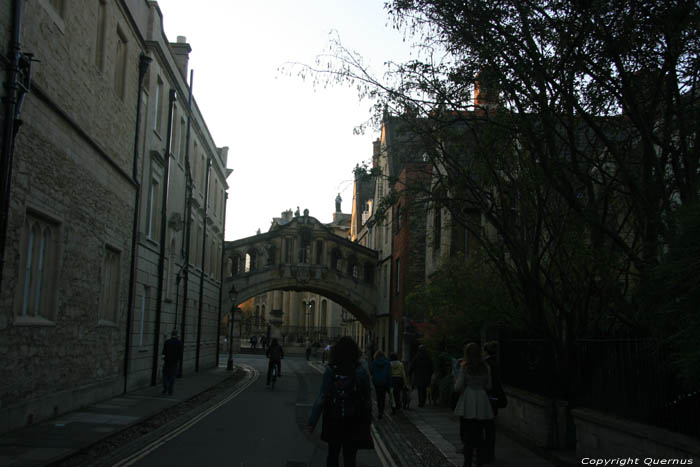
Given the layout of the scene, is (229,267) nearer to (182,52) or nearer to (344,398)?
(182,52)

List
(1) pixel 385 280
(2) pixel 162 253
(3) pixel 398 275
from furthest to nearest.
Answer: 1. (1) pixel 385 280
2. (3) pixel 398 275
3. (2) pixel 162 253

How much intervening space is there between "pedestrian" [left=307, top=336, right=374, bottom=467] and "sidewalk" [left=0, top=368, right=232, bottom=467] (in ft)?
12.4

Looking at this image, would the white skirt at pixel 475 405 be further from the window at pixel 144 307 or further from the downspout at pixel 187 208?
the downspout at pixel 187 208

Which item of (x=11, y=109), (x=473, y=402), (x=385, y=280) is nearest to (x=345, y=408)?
(x=473, y=402)

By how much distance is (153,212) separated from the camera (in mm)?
22047

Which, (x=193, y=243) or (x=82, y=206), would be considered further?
(x=193, y=243)

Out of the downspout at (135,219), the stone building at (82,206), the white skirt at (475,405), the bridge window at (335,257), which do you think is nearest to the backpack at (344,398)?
the white skirt at (475,405)

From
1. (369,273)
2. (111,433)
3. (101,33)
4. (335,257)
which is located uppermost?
(101,33)

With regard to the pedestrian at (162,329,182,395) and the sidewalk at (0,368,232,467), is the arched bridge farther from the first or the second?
the sidewalk at (0,368,232,467)

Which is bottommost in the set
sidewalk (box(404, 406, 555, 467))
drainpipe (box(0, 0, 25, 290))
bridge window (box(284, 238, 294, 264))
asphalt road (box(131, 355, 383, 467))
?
sidewalk (box(404, 406, 555, 467))

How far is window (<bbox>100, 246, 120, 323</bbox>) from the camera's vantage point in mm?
16953

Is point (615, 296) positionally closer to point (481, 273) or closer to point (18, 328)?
point (481, 273)

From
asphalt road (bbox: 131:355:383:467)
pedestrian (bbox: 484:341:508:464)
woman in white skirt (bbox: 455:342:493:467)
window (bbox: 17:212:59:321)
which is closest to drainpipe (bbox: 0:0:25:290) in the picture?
window (bbox: 17:212:59:321)

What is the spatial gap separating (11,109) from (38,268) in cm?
327
